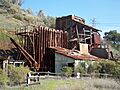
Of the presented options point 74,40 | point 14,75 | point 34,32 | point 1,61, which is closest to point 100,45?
point 74,40

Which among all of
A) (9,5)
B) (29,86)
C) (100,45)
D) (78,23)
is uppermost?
(9,5)

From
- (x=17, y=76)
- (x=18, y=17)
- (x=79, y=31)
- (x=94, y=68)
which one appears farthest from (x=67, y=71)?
(x=18, y=17)

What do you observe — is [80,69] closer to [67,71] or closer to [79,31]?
[67,71]

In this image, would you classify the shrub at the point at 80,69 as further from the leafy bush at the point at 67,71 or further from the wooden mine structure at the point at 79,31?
the wooden mine structure at the point at 79,31

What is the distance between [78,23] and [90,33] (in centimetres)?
343

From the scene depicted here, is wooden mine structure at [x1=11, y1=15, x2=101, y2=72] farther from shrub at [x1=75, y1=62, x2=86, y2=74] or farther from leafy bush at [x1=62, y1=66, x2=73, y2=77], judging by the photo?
shrub at [x1=75, y1=62, x2=86, y2=74]

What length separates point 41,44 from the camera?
49094mm

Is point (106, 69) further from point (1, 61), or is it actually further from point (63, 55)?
point (1, 61)

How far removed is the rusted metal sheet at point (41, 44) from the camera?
48.6 m

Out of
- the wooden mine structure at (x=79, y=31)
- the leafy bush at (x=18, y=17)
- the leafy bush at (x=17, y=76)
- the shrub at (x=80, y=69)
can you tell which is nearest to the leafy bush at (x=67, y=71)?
the shrub at (x=80, y=69)

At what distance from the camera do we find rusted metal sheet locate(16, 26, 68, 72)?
48562 millimetres

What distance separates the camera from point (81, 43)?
58250 millimetres

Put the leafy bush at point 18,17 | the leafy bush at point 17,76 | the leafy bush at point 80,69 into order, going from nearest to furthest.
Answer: the leafy bush at point 17,76 < the leafy bush at point 80,69 < the leafy bush at point 18,17

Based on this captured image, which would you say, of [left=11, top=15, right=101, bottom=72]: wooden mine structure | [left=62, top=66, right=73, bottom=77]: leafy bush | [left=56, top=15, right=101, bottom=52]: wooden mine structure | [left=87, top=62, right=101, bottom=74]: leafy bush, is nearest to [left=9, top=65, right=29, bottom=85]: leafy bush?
[left=62, top=66, right=73, bottom=77]: leafy bush
